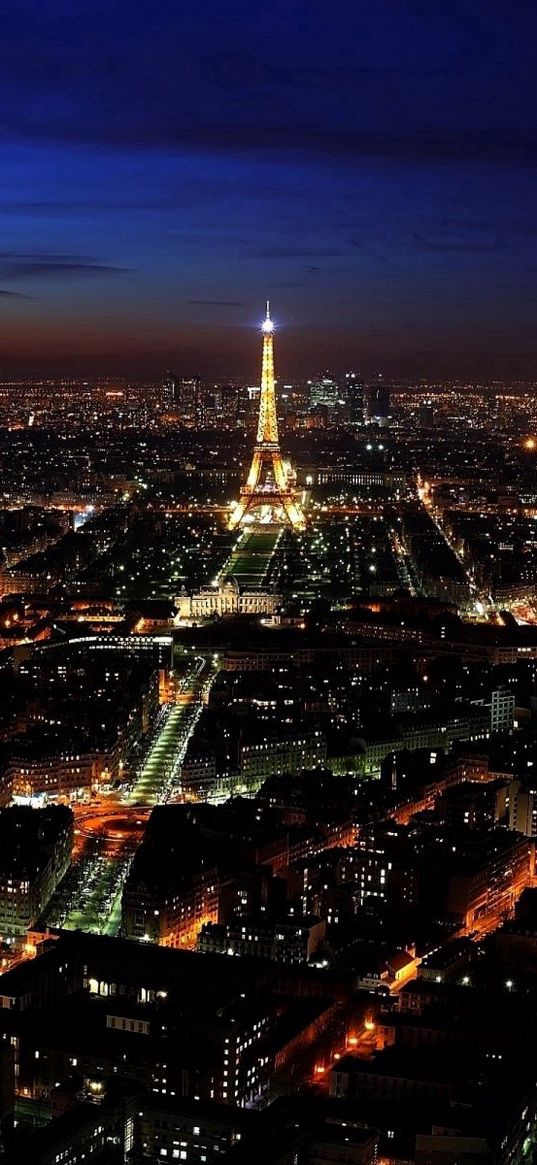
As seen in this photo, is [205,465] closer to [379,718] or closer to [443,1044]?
[379,718]

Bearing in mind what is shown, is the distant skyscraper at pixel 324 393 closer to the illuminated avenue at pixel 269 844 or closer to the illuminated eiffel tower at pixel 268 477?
the illuminated eiffel tower at pixel 268 477

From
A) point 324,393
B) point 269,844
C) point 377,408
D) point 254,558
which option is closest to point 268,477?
point 254,558

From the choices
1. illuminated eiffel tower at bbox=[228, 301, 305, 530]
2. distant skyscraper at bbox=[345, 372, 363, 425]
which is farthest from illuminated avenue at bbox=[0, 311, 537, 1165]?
distant skyscraper at bbox=[345, 372, 363, 425]

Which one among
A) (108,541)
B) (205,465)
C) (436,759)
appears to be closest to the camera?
(436,759)

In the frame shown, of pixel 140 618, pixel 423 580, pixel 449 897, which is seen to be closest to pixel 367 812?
pixel 449 897

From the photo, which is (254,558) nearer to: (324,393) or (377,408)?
(377,408)

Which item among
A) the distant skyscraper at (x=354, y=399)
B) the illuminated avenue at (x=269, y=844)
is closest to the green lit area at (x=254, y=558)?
the illuminated avenue at (x=269, y=844)

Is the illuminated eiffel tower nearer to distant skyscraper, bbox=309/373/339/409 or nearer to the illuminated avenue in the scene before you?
the illuminated avenue

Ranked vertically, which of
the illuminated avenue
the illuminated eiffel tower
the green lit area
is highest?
the illuminated eiffel tower
